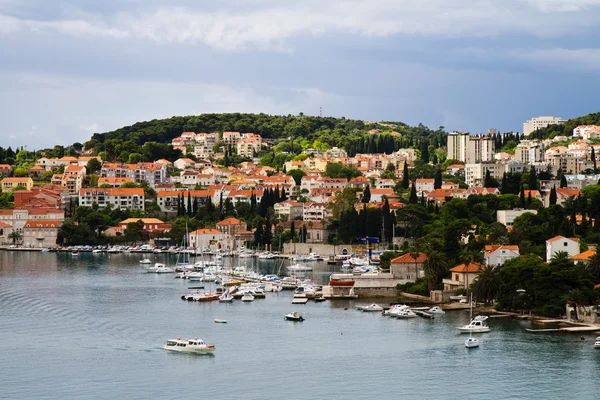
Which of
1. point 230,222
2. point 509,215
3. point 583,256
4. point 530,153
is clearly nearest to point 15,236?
point 230,222

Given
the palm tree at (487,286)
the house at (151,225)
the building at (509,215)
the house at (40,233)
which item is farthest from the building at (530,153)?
the palm tree at (487,286)

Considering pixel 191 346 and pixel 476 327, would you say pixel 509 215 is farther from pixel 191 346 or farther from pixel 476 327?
pixel 191 346

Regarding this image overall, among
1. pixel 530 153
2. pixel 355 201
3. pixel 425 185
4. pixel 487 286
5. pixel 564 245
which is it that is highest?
pixel 530 153

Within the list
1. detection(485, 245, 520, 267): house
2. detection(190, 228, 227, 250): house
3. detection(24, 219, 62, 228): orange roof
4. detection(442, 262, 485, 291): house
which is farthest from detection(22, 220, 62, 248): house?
detection(442, 262, 485, 291): house

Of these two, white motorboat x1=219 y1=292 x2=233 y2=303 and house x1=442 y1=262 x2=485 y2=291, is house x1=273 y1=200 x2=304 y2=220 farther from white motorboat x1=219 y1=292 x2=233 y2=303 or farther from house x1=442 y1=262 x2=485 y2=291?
house x1=442 y1=262 x2=485 y2=291

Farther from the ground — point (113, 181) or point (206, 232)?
point (113, 181)
